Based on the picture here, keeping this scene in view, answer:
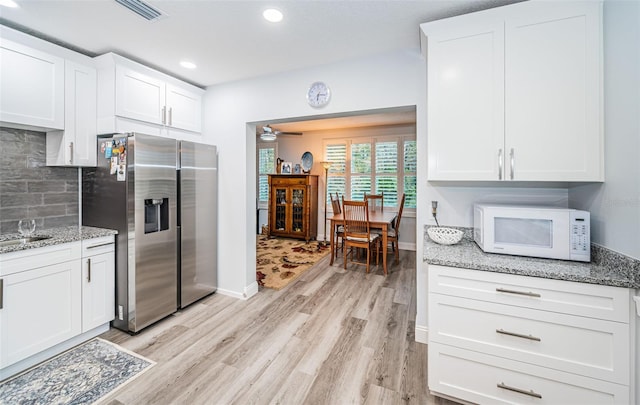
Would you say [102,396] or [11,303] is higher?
[11,303]

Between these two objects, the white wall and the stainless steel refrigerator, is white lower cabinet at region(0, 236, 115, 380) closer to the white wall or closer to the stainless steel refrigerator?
the stainless steel refrigerator

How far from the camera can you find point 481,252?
68.5 inches

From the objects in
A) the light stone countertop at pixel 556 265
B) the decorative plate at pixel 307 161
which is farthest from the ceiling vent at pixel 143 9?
the decorative plate at pixel 307 161

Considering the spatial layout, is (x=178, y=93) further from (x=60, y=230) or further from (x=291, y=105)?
(x=60, y=230)

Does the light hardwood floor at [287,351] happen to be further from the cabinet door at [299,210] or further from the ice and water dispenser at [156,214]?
the cabinet door at [299,210]

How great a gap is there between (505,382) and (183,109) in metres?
3.66

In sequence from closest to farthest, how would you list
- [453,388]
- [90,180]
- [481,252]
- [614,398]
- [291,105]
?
[614,398] → [453,388] → [481,252] → [90,180] → [291,105]

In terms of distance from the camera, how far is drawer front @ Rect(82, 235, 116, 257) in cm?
217

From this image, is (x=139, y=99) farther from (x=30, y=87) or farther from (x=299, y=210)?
A: (x=299, y=210)

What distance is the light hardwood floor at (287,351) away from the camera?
168 centimetres

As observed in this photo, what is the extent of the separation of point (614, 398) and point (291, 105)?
9.87 ft

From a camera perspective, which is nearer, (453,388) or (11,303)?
(453,388)

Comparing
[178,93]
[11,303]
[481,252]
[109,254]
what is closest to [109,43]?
[178,93]

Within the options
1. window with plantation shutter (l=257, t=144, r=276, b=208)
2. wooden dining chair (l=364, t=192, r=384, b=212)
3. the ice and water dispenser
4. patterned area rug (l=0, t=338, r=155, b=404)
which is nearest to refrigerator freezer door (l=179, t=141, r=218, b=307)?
the ice and water dispenser
